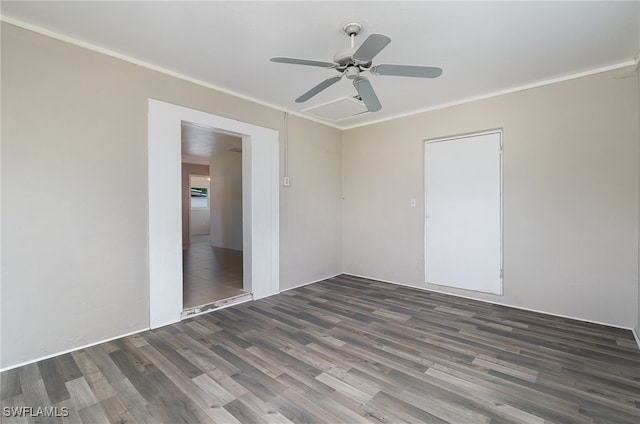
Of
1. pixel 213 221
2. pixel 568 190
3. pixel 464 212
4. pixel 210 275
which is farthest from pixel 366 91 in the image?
pixel 213 221

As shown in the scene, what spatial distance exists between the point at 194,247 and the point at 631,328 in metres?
8.50

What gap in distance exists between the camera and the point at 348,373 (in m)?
2.16

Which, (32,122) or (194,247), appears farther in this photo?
(194,247)

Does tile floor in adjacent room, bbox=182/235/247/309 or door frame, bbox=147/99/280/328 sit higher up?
door frame, bbox=147/99/280/328

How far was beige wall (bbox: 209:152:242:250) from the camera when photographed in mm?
7590

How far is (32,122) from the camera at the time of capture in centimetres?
228

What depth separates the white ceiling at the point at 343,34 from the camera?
6.68 feet

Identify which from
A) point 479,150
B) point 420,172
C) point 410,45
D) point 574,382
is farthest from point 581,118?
point 574,382

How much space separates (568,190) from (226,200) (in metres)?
7.12

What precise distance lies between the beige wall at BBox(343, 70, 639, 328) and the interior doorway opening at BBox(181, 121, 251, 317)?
10.6ft

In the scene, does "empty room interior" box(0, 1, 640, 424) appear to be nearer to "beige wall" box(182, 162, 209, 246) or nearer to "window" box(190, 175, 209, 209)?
"beige wall" box(182, 162, 209, 246)

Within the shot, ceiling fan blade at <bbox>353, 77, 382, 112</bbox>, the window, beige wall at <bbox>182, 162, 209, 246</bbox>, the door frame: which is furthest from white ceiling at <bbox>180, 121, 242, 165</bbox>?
the window

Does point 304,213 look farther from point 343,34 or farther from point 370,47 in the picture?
point 370,47

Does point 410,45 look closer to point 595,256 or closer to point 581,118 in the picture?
point 581,118
